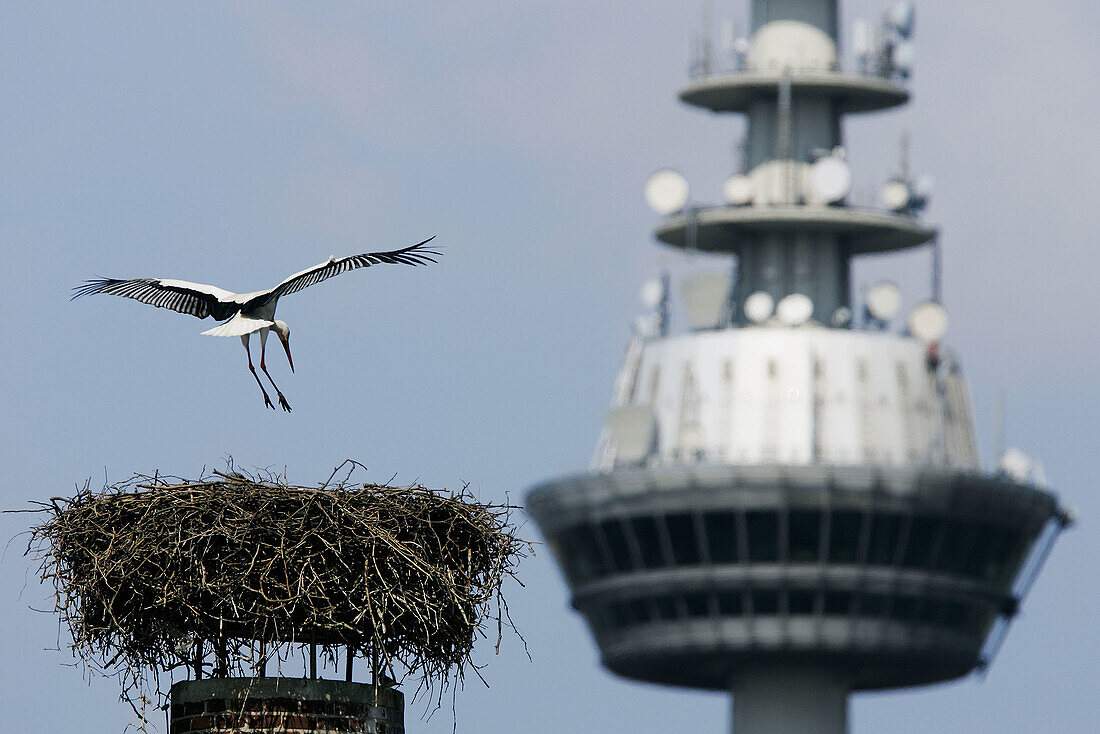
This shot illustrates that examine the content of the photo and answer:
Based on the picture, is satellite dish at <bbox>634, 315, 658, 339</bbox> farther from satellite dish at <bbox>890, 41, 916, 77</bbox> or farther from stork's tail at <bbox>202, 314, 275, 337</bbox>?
stork's tail at <bbox>202, 314, 275, 337</bbox>

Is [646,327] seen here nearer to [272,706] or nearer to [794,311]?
[794,311]

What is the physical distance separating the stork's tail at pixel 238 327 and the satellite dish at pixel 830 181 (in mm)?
110716

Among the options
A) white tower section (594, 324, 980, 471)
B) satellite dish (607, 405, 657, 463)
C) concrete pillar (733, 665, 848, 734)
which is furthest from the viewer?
concrete pillar (733, 665, 848, 734)

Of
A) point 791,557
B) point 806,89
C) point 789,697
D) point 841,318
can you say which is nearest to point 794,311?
point 841,318

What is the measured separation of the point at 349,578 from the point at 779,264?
117m

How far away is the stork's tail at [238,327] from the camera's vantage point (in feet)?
131

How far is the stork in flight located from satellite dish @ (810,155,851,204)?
110 meters

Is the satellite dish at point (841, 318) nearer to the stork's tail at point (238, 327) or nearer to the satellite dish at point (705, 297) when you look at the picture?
the satellite dish at point (705, 297)

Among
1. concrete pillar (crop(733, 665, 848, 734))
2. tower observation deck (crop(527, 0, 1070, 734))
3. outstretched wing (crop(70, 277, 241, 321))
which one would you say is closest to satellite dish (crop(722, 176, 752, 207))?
tower observation deck (crop(527, 0, 1070, 734))

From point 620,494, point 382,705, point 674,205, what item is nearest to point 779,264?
point 674,205

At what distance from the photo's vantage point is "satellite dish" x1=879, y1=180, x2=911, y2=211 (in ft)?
492

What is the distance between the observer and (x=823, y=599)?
148250 mm

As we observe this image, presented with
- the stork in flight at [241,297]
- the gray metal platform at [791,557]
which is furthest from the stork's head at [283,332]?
the gray metal platform at [791,557]

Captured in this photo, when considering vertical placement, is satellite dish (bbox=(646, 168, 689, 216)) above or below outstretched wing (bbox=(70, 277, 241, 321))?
above
